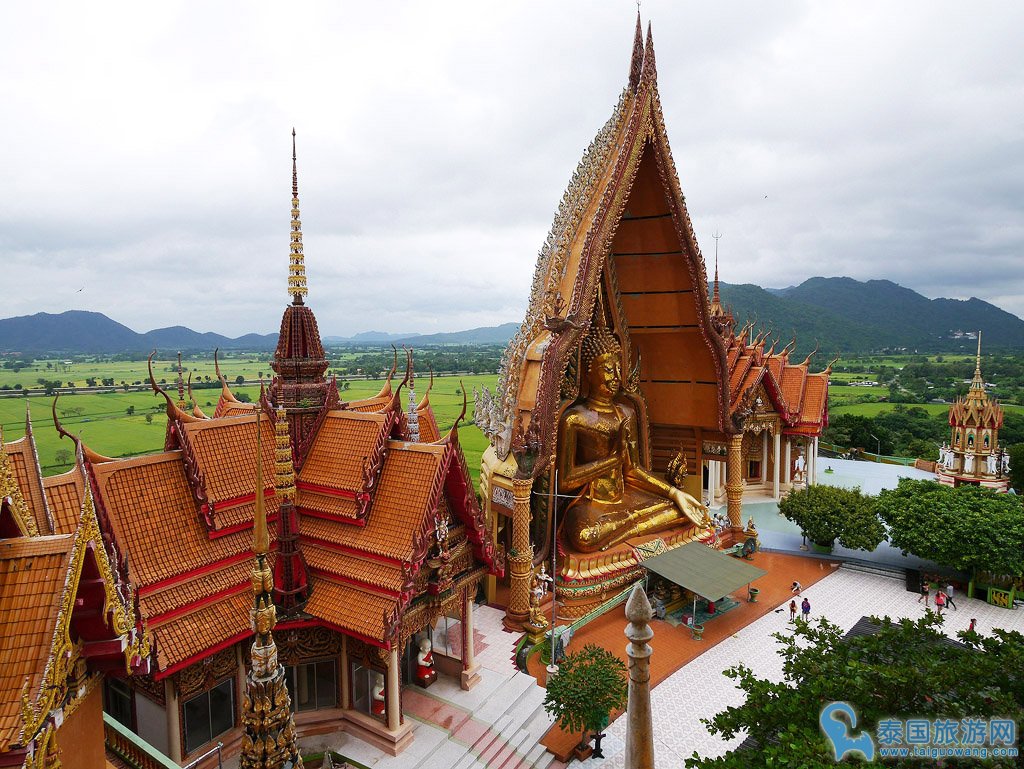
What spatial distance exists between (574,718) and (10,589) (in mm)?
8446

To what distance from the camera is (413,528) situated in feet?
31.6

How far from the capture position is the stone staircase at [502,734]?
30.9 feet

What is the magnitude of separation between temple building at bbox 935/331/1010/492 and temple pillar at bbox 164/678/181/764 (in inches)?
1047

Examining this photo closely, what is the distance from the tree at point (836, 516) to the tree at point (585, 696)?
1204cm

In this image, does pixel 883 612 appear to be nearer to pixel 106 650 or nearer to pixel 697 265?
pixel 697 265

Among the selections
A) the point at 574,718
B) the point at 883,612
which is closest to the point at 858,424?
the point at 883,612

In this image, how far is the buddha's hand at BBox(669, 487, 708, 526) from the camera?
17.9 m

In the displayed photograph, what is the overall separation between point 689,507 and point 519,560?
6.72 metres

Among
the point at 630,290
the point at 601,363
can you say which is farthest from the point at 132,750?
the point at 630,290

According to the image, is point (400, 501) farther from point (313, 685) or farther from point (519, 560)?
point (519, 560)

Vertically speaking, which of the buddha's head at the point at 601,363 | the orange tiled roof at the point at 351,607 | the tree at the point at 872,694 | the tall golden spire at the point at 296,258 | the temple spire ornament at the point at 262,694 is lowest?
the orange tiled roof at the point at 351,607

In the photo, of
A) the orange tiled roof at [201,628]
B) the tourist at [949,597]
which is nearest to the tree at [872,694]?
the orange tiled roof at [201,628]

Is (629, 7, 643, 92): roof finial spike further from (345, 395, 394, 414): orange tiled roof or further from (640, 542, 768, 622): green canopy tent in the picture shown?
(640, 542, 768, 622): green canopy tent

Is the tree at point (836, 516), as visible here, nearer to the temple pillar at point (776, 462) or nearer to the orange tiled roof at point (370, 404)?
the temple pillar at point (776, 462)
